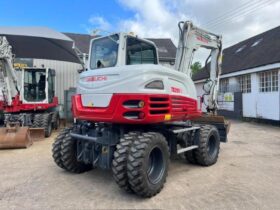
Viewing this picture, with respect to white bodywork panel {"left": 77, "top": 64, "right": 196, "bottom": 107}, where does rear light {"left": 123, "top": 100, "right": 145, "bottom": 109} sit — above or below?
below

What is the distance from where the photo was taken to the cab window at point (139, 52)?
19.2 ft

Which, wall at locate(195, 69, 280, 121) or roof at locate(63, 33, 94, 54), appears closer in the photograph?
wall at locate(195, 69, 280, 121)

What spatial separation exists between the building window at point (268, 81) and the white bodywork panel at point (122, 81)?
34.8 ft

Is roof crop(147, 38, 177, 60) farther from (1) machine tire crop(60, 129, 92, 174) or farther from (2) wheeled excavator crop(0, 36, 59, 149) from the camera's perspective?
(1) machine tire crop(60, 129, 92, 174)

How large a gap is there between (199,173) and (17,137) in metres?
5.95

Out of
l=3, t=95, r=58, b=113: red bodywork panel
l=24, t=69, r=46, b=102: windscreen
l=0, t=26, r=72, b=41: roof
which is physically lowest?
l=3, t=95, r=58, b=113: red bodywork panel

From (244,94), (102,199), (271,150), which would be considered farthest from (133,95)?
(244,94)

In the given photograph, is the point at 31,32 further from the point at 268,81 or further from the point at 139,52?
the point at 139,52

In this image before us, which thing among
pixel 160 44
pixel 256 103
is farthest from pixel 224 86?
pixel 160 44

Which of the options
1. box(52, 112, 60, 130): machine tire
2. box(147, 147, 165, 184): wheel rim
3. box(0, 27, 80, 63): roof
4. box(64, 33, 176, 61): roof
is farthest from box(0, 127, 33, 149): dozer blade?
box(64, 33, 176, 61): roof

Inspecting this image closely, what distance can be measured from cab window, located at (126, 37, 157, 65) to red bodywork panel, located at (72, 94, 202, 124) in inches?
39.3

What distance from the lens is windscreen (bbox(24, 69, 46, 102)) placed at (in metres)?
12.7

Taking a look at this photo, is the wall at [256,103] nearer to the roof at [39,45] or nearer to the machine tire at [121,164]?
the roof at [39,45]

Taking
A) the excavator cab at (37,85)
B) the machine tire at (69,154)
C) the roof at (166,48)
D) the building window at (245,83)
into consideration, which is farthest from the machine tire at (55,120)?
the roof at (166,48)
